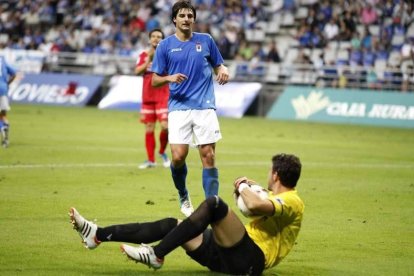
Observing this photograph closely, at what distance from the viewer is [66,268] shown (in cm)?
837

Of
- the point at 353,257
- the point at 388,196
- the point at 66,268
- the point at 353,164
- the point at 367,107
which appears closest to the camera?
the point at 66,268

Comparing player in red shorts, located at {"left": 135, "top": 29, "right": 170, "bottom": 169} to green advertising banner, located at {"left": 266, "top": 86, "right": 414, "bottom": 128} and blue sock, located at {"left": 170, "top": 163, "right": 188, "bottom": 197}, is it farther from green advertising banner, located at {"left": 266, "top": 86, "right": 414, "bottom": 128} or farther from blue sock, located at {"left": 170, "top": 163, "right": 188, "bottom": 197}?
green advertising banner, located at {"left": 266, "top": 86, "right": 414, "bottom": 128}

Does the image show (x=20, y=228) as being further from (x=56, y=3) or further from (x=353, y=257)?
(x=56, y=3)

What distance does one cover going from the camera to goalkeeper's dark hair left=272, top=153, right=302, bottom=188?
7867 mm

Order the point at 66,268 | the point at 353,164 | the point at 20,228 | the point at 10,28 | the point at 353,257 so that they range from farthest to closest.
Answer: the point at 10,28, the point at 353,164, the point at 20,228, the point at 353,257, the point at 66,268

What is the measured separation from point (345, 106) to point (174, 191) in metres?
17.4

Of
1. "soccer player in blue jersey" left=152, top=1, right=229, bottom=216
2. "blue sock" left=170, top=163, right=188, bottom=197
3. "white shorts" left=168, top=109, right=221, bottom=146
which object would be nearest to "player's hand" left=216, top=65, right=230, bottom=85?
"soccer player in blue jersey" left=152, top=1, right=229, bottom=216

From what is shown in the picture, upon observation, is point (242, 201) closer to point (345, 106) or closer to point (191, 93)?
point (191, 93)

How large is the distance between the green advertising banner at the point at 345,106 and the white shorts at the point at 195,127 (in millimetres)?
18102

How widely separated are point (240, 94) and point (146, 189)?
1909 cm

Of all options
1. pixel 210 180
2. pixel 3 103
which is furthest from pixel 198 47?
pixel 3 103

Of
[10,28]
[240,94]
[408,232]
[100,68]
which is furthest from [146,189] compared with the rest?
[10,28]

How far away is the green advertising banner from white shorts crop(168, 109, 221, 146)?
713 inches

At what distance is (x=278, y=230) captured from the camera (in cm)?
791
